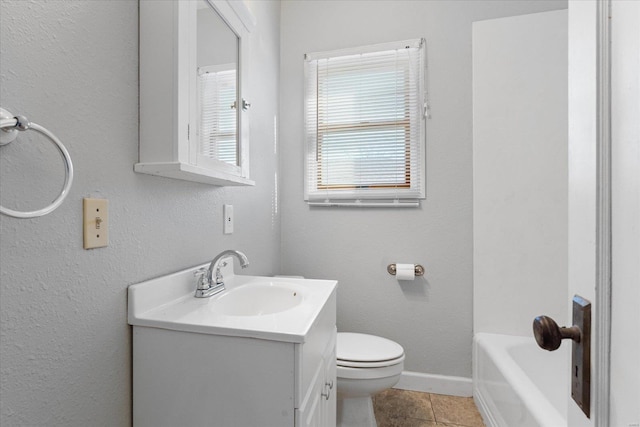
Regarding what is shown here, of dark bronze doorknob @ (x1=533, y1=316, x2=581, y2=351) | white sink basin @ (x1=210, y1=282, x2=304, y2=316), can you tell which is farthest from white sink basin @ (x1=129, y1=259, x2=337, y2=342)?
dark bronze doorknob @ (x1=533, y1=316, x2=581, y2=351)

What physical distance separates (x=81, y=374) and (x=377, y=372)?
1102 mm

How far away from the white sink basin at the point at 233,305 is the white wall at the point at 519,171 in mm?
1091

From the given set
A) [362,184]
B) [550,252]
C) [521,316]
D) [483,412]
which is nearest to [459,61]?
[362,184]

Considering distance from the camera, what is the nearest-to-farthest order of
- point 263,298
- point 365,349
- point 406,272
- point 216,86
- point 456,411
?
point 216,86 < point 263,298 < point 365,349 < point 456,411 < point 406,272

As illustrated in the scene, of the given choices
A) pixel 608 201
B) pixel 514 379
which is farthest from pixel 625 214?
pixel 514 379

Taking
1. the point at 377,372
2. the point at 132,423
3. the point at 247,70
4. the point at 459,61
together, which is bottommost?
the point at 377,372

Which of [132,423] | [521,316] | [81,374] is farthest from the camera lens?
[521,316]

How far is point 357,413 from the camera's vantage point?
149 cm

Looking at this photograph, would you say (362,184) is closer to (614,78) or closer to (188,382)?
(188,382)

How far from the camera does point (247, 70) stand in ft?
4.43

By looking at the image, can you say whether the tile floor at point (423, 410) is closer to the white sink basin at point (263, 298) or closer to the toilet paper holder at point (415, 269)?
the toilet paper holder at point (415, 269)

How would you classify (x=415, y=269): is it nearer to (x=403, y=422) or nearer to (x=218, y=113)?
(x=403, y=422)

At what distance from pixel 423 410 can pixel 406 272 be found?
0.74 meters

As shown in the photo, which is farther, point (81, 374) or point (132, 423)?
point (132, 423)
